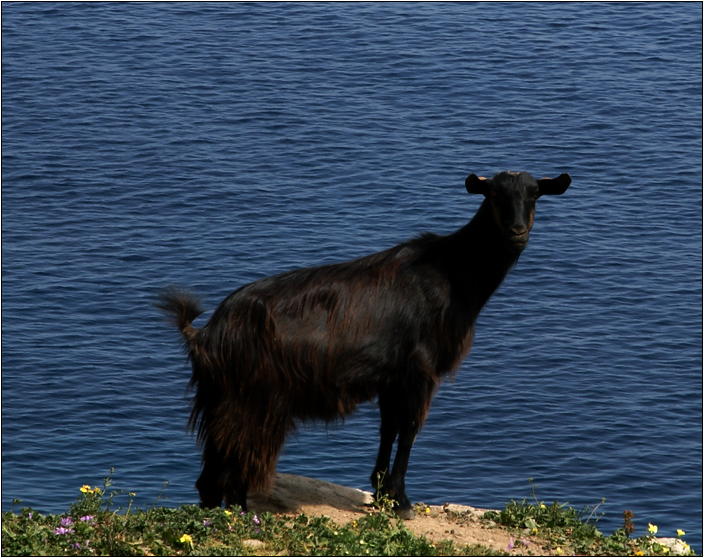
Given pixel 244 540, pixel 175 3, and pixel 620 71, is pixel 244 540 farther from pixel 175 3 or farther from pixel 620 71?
pixel 175 3

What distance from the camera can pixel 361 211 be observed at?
29547 millimetres

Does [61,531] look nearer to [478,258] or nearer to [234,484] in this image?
[234,484]

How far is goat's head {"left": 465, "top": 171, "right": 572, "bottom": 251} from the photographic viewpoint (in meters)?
9.91

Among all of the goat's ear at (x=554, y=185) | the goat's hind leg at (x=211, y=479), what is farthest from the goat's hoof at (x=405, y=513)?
the goat's ear at (x=554, y=185)

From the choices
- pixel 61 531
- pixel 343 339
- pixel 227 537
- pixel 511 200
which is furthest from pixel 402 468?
pixel 61 531

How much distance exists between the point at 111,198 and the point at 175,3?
17668mm

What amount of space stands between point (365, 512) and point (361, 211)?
19.3 meters

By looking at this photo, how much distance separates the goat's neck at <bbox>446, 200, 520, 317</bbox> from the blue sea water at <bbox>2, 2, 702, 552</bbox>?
5.70 meters

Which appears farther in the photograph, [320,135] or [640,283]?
[320,135]

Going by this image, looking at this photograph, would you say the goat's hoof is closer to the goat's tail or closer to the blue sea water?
the goat's tail

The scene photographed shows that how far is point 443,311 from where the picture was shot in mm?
10180

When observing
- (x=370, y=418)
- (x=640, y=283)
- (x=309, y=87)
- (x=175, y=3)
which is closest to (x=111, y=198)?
(x=309, y=87)

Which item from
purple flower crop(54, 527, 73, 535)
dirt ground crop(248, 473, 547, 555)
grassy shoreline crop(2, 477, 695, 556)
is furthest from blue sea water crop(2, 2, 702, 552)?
purple flower crop(54, 527, 73, 535)

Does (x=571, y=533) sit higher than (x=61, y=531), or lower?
lower
